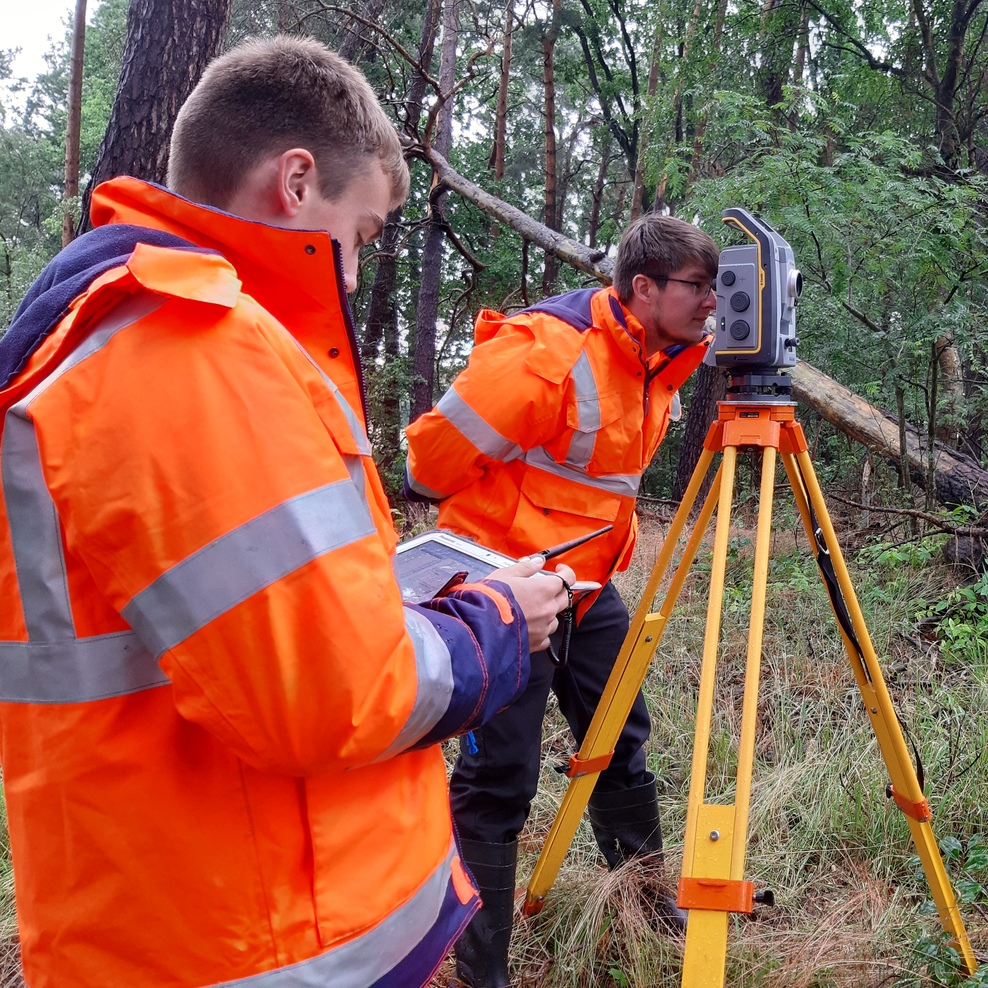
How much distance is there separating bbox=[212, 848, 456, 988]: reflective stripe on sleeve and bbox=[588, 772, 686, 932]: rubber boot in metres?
1.63

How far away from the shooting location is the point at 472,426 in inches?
89.7

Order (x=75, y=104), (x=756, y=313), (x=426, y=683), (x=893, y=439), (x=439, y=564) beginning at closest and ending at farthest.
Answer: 1. (x=426, y=683)
2. (x=439, y=564)
3. (x=756, y=313)
4. (x=893, y=439)
5. (x=75, y=104)

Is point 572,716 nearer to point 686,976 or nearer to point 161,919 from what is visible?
point 686,976

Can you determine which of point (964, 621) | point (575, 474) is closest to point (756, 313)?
point (575, 474)

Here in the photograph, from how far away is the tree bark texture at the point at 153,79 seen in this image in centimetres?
350

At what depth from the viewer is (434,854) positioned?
105cm

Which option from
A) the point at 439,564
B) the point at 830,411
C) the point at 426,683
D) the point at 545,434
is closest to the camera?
the point at 426,683

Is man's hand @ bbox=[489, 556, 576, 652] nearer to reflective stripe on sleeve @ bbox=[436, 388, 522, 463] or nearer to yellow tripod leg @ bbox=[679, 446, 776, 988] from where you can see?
yellow tripod leg @ bbox=[679, 446, 776, 988]

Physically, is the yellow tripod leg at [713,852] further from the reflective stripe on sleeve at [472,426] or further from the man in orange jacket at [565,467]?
the reflective stripe on sleeve at [472,426]

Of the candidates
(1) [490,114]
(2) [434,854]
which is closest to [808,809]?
(2) [434,854]

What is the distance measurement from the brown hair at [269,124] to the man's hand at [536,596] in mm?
584

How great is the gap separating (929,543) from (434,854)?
4149 mm

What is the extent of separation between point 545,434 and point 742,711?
0.92 m

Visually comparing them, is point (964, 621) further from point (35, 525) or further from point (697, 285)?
point (35, 525)
